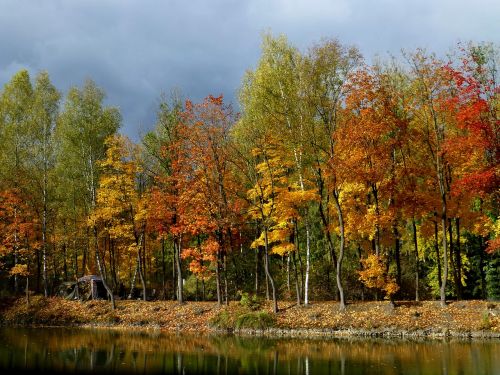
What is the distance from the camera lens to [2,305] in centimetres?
3994

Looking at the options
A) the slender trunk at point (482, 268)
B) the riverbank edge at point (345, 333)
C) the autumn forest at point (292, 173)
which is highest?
the autumn forest at point (292, 173)

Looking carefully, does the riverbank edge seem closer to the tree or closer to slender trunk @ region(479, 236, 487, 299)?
slender trunk @ region(479, 236, 487, 299)

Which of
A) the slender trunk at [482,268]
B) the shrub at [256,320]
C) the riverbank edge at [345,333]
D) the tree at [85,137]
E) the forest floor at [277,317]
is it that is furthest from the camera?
the tree at [85,137]

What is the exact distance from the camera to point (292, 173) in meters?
35.3

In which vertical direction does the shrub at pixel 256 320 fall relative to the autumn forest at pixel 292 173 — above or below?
below

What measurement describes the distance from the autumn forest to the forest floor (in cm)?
121

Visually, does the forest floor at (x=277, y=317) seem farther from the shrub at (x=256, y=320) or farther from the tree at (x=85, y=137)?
the tree at (x=85, y=137)

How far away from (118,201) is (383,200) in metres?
20.0

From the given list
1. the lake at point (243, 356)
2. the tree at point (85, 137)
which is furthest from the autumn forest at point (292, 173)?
the lake at point (243, 356)

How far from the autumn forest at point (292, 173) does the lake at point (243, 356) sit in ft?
19.7

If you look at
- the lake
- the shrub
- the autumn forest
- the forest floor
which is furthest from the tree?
the lake

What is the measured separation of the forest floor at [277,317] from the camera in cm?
2531

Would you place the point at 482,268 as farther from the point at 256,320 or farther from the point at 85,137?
the point at 85,137

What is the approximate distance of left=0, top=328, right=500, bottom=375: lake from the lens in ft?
53.7
